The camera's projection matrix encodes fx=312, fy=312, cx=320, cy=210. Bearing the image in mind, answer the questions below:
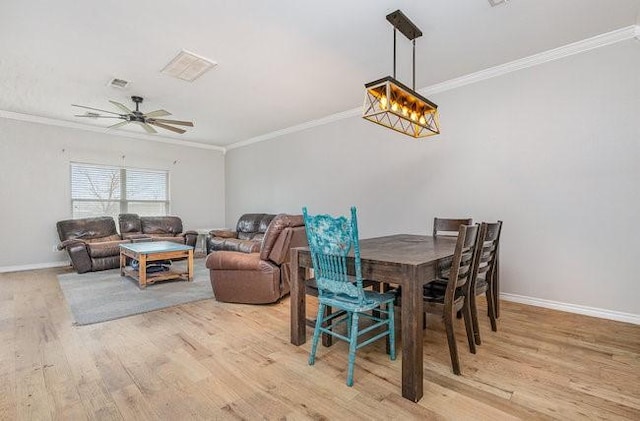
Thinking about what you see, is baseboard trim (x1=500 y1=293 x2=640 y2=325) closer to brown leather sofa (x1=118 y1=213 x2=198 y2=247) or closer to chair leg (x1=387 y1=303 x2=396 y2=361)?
chair leg (x1=387 y1=303 x2=396 y2=361)

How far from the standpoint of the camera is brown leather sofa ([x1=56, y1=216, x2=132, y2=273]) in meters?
4.94

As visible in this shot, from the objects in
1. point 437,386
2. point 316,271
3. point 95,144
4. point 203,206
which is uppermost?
point 95,144

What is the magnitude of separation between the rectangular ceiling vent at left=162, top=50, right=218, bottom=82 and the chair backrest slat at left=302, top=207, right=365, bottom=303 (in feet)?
7.86

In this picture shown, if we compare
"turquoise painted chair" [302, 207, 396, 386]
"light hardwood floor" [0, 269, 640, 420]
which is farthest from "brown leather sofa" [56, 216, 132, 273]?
"turquoise painted chair" [302, 207, 396, 386]

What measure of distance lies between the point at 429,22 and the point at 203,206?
21.0 feet

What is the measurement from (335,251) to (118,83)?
→ 3.72 metres

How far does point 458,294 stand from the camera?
2129 mm

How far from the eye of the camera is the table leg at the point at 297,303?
7.74ft

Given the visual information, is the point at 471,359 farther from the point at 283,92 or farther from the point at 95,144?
the point at 95,144

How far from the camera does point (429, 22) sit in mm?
2637

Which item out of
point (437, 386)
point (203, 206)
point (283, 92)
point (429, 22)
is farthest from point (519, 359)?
point (203, 206)

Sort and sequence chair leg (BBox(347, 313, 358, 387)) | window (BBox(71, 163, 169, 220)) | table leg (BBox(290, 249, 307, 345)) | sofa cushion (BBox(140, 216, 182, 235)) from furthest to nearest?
sofa cushion (BBox(140, 216, 182, 235)) < window (BBox(71, 163, 169, 220)) < table leg (BBox(290, 249, 307, 345)) < chair leg (BBox(347, 313, 358, 387))

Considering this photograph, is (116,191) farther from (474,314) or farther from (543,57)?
(543,57)

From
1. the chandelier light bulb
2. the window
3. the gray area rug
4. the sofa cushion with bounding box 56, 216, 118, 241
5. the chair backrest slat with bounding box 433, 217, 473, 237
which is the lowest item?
the gray area rug
